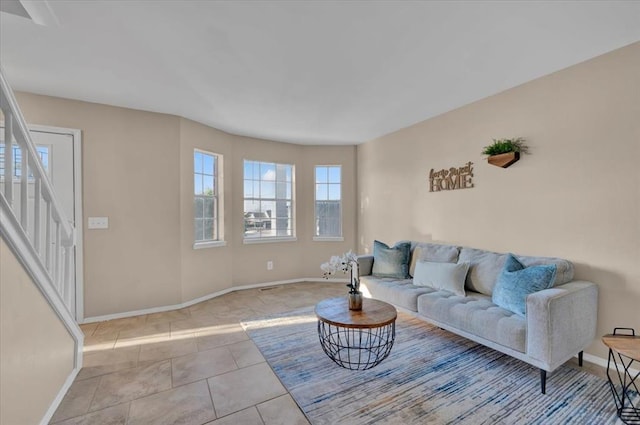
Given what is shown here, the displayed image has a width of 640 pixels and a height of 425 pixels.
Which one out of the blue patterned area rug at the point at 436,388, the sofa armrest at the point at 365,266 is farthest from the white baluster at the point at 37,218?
the sofa armrest at the point at 365,266

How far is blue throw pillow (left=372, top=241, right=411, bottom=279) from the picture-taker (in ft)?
11.6

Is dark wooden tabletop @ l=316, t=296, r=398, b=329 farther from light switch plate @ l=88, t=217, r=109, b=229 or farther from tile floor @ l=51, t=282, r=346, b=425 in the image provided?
light switch plate @ l=88, t=217, r=109, b=229

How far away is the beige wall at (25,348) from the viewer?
1401 millimetres

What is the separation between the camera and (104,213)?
133 inches

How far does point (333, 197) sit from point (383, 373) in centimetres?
341

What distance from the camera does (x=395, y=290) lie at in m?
3.10

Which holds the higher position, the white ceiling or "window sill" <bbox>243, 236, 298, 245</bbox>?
the white ceiling

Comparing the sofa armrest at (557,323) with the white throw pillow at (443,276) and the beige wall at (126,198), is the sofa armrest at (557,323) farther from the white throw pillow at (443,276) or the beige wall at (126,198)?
the beige wall at (126,198)

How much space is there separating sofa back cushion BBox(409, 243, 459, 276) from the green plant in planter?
3.66 ft

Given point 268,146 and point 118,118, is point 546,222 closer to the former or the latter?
Result: point 268,146

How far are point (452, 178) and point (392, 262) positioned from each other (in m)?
1.27

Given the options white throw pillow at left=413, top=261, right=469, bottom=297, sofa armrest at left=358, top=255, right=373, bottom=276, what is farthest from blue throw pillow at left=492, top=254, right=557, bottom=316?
sofa armrest at left=358, top=255, right=373, bottom=276

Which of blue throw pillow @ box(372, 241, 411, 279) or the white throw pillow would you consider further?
blue throw pillow @ box(372, 241, 411, 279)

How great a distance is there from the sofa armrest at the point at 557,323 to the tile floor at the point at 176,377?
0.47 metres
